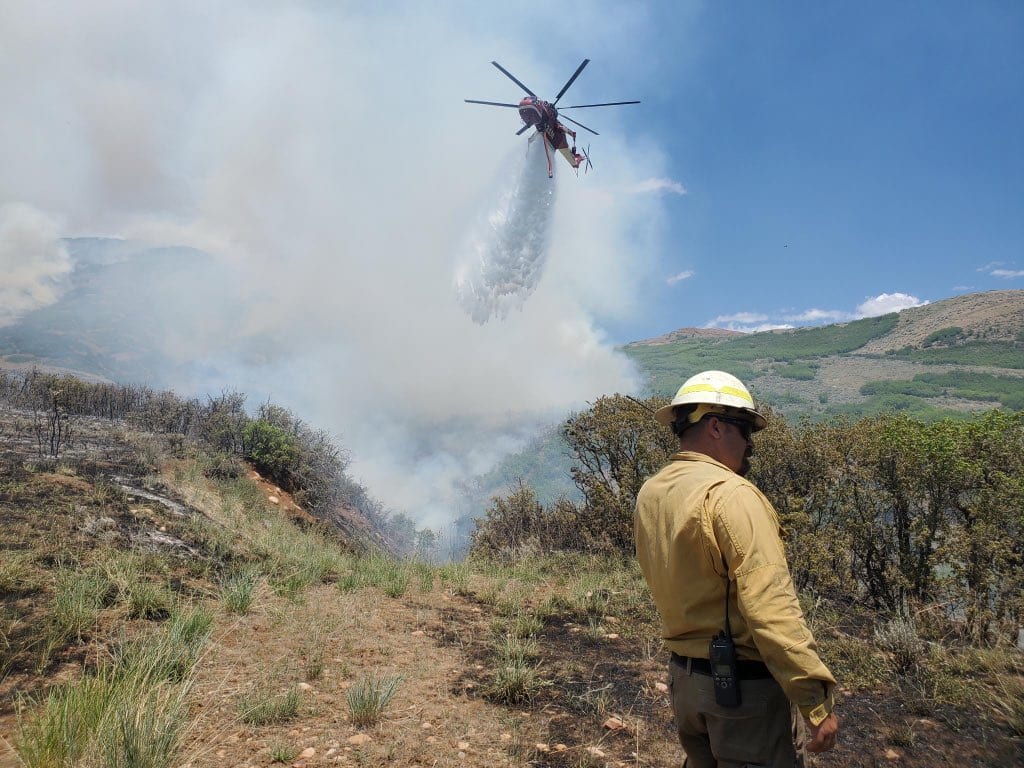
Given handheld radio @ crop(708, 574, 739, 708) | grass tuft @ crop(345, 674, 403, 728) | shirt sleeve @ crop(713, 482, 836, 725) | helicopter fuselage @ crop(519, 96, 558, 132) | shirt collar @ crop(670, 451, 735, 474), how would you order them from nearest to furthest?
1. shirt sleeve @ crop(713, 482, 836, 725)
2. handheld radio @ crop(708, 574, 739, 708)
3. shirt collar @ crop(670, 451, 735, 474)
4. grass tuft @ crop(345, 674, 403, 728)
5. helicopter fuselage @ crop(519, 96, 558, 132)

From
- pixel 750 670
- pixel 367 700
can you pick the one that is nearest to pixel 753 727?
pixel 750 670

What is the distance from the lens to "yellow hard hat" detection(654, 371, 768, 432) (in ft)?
8.48

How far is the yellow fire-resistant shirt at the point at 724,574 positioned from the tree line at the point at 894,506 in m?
4.40

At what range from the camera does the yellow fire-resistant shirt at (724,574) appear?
6.55 ft

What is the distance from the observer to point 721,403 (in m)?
2.57

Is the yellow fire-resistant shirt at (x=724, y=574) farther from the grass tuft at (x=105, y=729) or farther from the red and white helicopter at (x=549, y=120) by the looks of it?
the red and white helicopter at (x=549, y=120)

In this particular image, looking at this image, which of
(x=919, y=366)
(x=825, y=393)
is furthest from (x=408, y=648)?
(x=919, y=366)

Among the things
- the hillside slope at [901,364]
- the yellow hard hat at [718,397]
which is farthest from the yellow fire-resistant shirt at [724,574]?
the hillside slope at [901,364]

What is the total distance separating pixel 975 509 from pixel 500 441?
155 meters

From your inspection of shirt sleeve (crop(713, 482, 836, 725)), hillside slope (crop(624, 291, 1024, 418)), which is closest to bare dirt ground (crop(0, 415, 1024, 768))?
shirt sleeve (crop(713, 482, 836, 725))

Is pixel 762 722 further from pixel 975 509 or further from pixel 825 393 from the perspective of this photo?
pixel 825 393

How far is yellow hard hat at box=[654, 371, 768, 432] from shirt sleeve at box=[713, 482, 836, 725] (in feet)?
1.57

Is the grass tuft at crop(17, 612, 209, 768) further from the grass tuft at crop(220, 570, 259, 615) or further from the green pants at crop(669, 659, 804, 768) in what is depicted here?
the green pants at crop(669, 659, 804, 768)

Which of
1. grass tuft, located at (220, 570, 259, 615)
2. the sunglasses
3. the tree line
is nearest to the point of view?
the sunglasses
